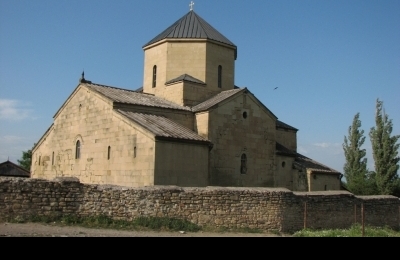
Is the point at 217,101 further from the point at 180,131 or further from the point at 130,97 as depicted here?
the point at 130,97

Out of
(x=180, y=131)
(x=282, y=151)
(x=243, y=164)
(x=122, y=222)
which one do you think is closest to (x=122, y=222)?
(x=122, y=222)

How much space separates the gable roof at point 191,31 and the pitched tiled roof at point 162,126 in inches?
213

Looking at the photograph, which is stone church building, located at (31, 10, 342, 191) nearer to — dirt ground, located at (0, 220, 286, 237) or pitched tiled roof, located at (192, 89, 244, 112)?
pitched tiled roof, located at (192, 89, 244, 112)

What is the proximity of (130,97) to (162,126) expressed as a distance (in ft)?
9.44

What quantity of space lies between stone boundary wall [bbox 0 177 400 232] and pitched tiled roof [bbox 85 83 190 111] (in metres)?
5.90

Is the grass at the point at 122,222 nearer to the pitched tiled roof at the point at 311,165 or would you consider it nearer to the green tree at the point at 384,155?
the pitched tiled roof at the point at 311,165

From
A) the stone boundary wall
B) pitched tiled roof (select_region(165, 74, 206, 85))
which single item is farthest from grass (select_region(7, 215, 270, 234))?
pitched tiled roof (select_region(165, 74, 206, 85))

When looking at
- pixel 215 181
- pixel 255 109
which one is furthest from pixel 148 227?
pixel 255 109

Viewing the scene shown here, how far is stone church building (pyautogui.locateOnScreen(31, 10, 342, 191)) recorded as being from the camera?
15516mm

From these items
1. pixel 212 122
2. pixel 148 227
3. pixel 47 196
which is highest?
pixel 212 122

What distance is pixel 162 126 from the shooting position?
16.3m

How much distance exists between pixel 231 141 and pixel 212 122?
1.27m
